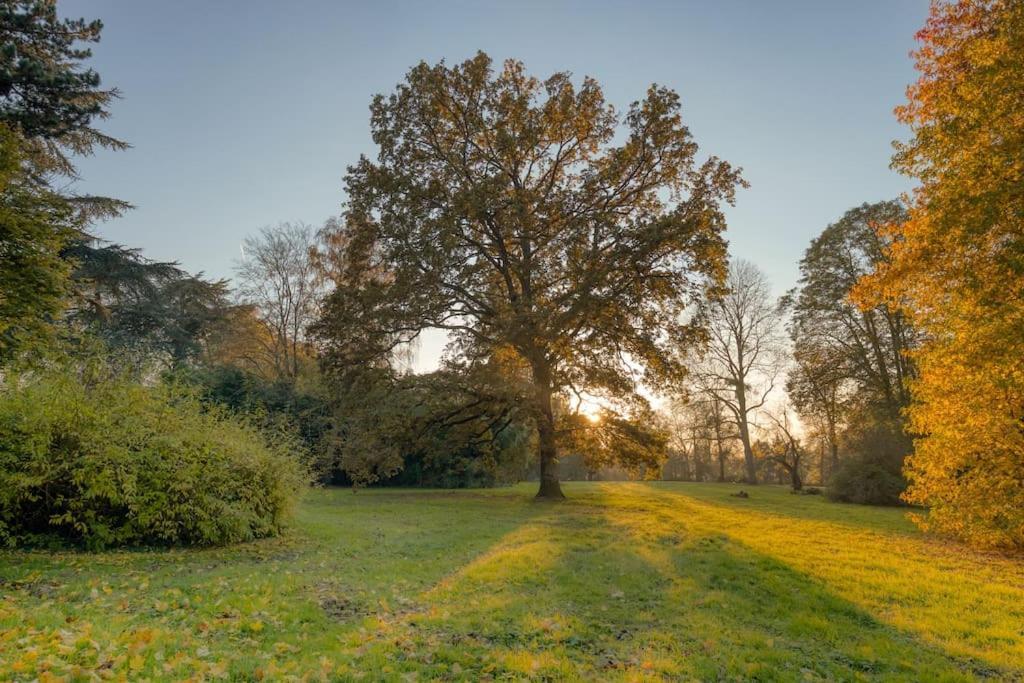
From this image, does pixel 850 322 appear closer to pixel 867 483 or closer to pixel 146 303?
A: pixel 867 483

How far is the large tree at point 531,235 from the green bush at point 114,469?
8.33 metres

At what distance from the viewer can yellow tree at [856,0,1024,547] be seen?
831 centimetres

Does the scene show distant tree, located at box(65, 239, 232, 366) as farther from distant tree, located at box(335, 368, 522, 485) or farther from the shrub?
the shrub

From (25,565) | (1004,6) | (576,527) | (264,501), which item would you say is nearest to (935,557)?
(576,527)

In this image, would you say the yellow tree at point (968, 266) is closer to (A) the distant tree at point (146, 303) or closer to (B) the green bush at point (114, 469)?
(B) the green bush at point (114, 469)

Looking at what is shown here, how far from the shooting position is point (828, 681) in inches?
177

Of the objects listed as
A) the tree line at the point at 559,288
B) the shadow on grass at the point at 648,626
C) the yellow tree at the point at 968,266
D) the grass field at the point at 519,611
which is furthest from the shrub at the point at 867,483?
the shadow on grass at the point at 648,626

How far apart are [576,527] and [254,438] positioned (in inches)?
288

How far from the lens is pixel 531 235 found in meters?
18.1

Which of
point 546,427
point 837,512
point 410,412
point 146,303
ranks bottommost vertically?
point 837,512

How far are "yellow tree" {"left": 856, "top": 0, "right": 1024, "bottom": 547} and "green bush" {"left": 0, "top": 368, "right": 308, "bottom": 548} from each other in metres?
13.0

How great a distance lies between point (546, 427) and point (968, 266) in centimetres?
1245

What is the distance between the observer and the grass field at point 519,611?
4.47 meters

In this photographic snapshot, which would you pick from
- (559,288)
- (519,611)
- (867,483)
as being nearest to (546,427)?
(559,288)
